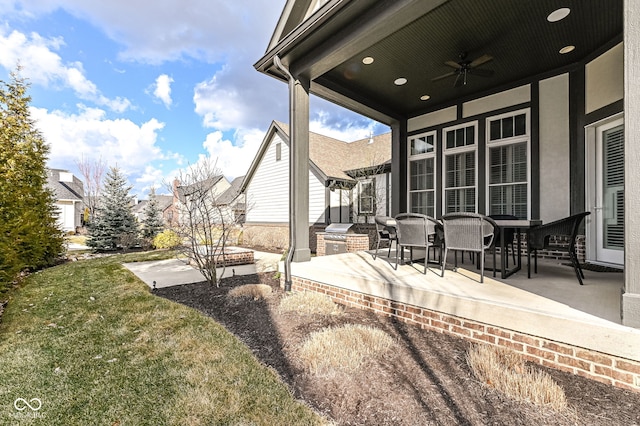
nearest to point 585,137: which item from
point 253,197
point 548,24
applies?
point 548,24

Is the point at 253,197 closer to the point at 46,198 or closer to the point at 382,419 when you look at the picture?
the point at 46,198

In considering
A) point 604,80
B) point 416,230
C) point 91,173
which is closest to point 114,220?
point 416,230

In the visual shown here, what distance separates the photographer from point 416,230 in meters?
3.99

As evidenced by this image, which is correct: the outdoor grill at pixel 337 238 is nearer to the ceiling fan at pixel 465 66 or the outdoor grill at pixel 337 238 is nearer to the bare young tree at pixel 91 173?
the ceiling fan at pixel 465 66

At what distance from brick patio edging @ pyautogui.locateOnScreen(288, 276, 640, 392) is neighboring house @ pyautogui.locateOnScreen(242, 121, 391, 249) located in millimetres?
7528

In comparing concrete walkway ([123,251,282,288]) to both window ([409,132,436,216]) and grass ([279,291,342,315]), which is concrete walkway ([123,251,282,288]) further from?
window ([409,132,436,216])

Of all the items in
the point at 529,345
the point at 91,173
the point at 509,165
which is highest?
the point at 91,173

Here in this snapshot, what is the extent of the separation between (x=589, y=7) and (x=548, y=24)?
0.44m

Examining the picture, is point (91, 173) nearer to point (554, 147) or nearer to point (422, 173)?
point (422, 173)

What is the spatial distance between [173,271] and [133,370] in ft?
15.6

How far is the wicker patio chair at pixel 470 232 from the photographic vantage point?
342 cm

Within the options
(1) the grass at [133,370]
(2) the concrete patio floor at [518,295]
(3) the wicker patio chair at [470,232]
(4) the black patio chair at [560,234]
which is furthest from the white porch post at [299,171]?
(4) the black patio chair at [560,234]

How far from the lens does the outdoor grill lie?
8172mm

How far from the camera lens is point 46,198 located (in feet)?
28.4
